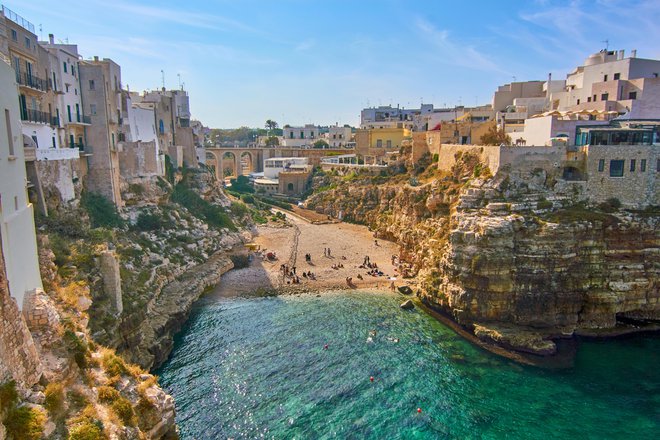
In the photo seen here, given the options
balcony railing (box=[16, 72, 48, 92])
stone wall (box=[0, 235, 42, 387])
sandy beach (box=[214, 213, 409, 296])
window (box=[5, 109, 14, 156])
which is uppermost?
balcony railing (box=[16, 72, 48, 92])

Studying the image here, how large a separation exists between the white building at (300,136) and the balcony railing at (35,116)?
79453mm

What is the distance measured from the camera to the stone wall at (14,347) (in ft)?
41.6

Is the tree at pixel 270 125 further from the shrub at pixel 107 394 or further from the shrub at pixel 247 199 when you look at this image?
the shrub at pixel 107 394

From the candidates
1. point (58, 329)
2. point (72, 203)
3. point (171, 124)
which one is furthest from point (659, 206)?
point (171, 124)

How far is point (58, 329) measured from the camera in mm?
16844

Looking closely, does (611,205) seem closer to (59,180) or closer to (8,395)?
(8,395)

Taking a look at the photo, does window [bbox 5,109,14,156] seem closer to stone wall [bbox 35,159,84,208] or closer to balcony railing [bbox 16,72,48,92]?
stone wall [bbox 35,159,84,208]

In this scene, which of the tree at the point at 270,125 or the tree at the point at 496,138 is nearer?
the tree at the point at 496,138

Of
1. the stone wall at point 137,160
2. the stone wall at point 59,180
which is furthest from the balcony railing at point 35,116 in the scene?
the stone wall at point 137,160

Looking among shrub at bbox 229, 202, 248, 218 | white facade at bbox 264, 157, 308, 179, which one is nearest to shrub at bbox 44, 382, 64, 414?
shrub at bbox 229, 202, 248, 218

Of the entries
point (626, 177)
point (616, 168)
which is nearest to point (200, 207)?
point (616, 168)

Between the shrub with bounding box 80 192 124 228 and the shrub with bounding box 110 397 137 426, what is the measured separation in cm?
2290

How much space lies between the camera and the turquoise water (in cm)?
2391

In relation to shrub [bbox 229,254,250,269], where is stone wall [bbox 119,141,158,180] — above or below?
above
